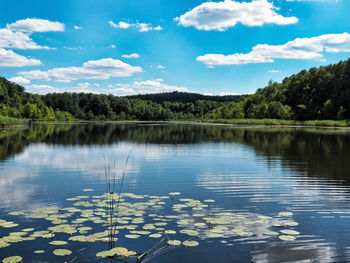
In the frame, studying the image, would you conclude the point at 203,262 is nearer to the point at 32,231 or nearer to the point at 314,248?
the point at 314,248

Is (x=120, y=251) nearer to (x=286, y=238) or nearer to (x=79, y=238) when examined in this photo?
(x=79, y=238)

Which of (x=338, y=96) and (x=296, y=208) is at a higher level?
(x=338, y=96)

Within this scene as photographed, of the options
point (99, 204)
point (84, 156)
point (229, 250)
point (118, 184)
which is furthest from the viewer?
point (84, 156)

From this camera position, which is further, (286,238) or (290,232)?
(290,232)

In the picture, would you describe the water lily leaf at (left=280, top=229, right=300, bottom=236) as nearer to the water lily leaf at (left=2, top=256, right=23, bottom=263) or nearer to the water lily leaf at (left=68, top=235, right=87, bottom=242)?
the water lily leaf at (left=68, top=235, right=87, bottom=242)

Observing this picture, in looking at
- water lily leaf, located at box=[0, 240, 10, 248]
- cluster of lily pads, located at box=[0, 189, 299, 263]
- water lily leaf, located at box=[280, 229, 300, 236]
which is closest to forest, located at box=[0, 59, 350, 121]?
cluster of lily pads, located at box=[0, 189, 299, 263]

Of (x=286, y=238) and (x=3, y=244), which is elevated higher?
(x=3, y=244)

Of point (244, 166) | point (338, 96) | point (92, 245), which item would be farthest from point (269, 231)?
point (338, 96)

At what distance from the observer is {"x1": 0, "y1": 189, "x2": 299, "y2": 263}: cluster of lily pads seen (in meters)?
6.92

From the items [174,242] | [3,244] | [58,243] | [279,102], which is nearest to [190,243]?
[174,242]

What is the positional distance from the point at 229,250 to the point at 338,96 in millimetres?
105638

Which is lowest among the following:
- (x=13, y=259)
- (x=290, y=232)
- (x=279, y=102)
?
(x=290, y=232)

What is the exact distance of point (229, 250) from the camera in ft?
21.9

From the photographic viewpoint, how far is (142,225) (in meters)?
7.94
